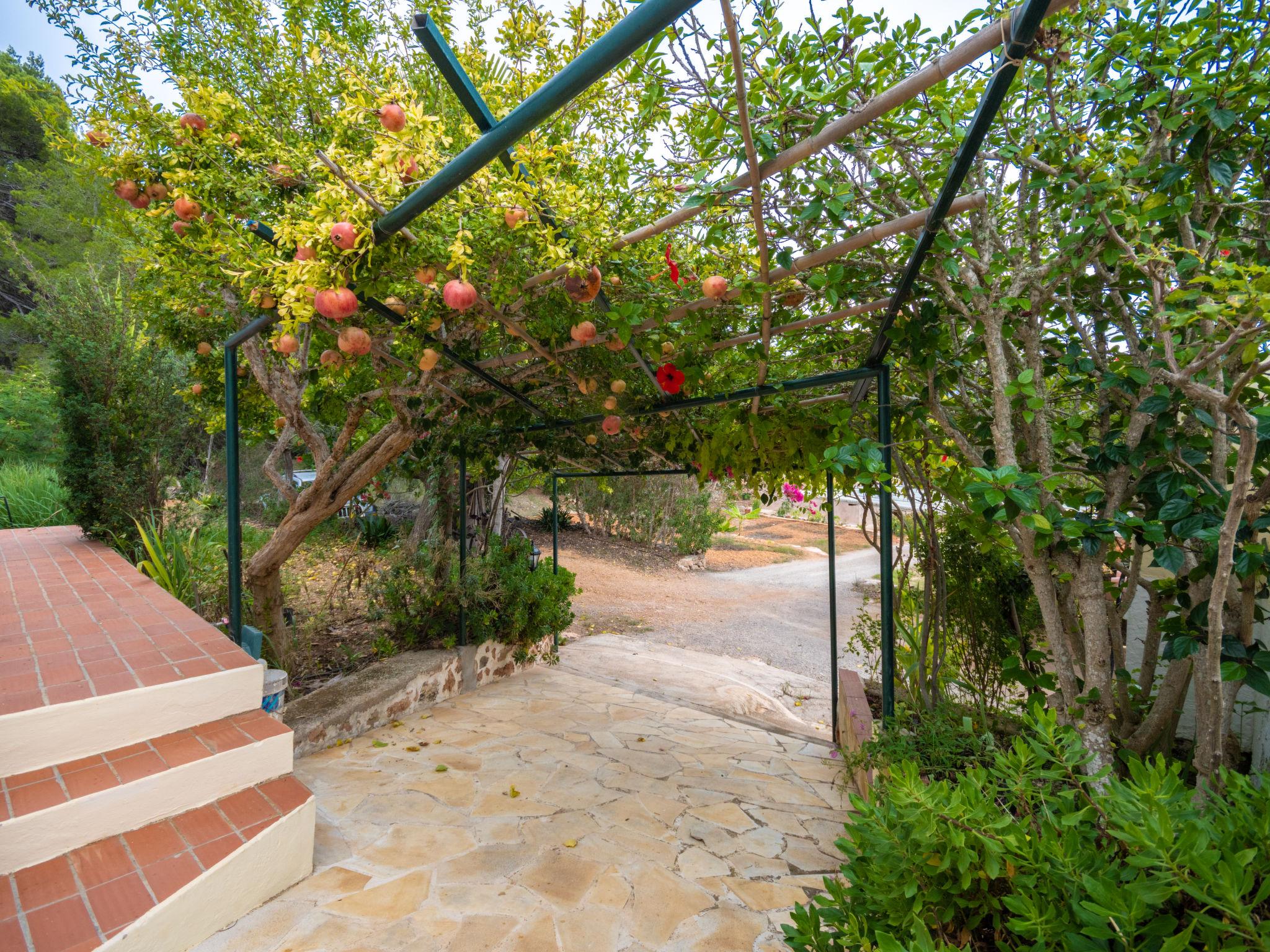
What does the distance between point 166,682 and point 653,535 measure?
10.8 m

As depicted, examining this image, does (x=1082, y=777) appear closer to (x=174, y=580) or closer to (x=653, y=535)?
(x=174, y=580)

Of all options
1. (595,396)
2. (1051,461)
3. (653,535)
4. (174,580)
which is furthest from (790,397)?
(653,535)

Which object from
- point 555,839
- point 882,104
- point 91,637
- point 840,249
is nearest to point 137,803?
point 91,637

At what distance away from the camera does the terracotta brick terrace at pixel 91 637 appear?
86.4 inches

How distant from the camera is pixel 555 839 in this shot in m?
2.41

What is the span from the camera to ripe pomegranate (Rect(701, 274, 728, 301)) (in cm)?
215

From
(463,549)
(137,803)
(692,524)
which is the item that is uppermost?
(463,549)

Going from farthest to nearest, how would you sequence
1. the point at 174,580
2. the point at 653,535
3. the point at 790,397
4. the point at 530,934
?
the point at 653,535
the point at 174,580
the point at 790,397
the point at 530,934

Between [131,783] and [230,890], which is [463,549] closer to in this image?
[131,783]

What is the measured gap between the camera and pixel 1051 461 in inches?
77.1

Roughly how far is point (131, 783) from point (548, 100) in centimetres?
238

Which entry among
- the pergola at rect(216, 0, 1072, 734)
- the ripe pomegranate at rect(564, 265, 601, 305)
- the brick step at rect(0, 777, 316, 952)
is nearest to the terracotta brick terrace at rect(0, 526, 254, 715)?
the pergola at rect(216, 0, 1072, 734)

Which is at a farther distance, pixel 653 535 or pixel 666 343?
pixel 653 535

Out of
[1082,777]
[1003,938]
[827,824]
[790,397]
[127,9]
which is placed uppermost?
[127,9]
